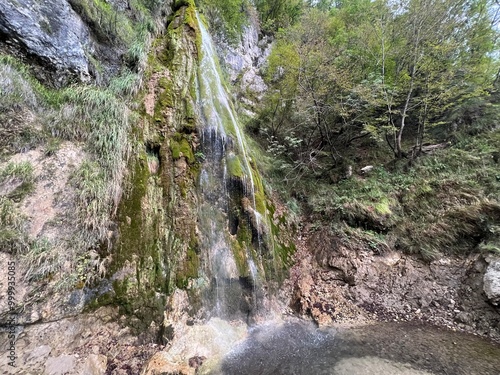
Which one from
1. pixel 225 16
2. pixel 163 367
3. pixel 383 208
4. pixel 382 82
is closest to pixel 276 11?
pixel 225 16

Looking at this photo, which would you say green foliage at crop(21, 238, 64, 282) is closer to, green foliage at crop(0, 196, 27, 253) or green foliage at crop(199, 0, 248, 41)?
green foliage at crop(0, 196, 27, 253)

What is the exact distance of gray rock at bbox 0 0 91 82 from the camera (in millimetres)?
3777

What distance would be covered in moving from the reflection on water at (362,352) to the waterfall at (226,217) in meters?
0.84

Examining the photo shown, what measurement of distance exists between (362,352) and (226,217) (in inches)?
143

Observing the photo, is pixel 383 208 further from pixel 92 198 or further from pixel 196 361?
pixel 92 198

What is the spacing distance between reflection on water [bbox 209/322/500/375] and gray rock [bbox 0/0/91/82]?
20.5ft

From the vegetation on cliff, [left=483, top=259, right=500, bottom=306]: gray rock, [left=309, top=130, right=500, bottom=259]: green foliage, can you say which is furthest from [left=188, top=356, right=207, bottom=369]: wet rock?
[left=483, top=259, right=500, bottom=306]: gray rock

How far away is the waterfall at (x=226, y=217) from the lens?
4.65 m

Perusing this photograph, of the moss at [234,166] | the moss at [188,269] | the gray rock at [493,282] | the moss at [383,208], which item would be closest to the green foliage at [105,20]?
the moss at [234,166]

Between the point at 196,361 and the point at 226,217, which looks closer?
the point at 196,361

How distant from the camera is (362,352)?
3834 mm

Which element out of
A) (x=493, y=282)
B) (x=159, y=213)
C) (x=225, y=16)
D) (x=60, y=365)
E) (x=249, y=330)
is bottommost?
(x=249, y=330)

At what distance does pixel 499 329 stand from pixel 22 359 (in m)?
7.59

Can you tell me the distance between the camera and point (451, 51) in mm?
6848
